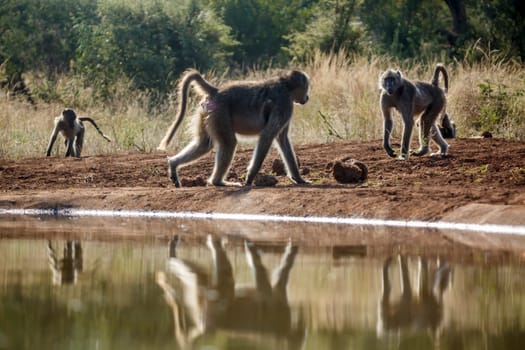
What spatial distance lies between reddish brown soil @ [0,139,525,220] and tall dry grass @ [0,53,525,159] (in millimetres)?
1548

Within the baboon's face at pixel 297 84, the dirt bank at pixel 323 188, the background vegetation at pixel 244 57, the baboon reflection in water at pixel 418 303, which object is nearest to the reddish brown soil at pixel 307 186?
the dirt bank at pixel 323 188

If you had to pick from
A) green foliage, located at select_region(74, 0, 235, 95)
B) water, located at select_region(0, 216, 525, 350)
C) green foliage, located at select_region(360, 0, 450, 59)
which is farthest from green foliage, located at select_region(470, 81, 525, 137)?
green foliage, located at select_region(360, 0, 450, 59)

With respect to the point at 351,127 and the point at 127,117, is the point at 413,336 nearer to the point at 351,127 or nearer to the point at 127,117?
the point at 351,127

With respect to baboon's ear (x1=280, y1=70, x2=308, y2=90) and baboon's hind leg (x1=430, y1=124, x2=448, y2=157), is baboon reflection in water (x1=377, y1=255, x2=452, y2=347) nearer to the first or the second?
baboon's ear (x1=280, y1=70, x2=308, y2=90)

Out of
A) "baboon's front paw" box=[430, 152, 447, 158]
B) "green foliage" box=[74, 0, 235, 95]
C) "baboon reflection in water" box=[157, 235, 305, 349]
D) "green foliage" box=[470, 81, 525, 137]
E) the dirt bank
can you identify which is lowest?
"baboon reflection in water" box=[157, 235, 305, 349]

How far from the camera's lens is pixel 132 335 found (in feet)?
19.7

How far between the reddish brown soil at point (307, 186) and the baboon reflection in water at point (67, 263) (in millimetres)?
2720

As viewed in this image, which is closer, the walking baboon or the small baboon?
the walking baboon

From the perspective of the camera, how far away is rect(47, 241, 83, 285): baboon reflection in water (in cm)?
803

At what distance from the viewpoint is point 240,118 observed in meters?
12.3

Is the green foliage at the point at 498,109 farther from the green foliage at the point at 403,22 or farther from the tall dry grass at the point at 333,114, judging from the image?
the green foliage at the point at 403,22

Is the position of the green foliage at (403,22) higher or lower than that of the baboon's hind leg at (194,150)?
higher

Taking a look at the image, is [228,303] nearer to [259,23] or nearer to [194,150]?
[194,150]

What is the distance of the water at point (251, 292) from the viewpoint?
19.6ft
